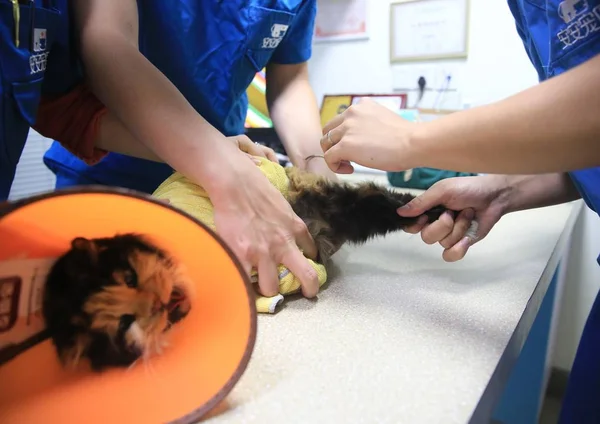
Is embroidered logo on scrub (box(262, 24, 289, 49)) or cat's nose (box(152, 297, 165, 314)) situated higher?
embroidered logo on scrub (box(262, 24, 289, 49))

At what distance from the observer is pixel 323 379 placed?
427 mm

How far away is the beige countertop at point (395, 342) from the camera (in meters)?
0.39

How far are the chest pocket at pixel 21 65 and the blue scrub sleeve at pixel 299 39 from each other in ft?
1.67

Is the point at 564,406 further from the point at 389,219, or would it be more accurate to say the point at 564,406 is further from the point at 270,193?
the point at 270,193

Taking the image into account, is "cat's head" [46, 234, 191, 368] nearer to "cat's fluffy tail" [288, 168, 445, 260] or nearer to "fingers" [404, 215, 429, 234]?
"cat's fluffy tail" [288, 168, 445, 260]

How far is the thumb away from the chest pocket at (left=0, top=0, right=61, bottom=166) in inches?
21.2

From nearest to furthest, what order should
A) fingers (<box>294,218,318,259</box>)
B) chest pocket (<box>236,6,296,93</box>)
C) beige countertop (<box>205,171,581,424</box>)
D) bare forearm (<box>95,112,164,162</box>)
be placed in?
beige countertop (<box>205,171,581,424</box>), fingers (<box>294,218,318,259</box>), bare forearm (<box>95,112,164,162</box>), chest pocket (<box>236,6,296,93</box>)

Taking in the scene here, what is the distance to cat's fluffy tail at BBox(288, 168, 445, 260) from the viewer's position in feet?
2.30

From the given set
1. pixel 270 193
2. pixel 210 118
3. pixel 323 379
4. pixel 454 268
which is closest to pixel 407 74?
pixel 210 118

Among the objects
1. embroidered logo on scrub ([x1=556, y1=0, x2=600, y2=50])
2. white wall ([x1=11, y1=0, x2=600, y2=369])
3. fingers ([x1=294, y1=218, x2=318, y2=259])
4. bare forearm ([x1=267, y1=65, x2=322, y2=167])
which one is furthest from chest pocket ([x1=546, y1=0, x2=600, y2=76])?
white wall ([x1=11, y1=0, x2=600, y2=369])

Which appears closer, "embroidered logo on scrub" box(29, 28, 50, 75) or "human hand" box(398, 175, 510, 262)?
"embroidered logo on scrub" box(29, 28, 50, 75)

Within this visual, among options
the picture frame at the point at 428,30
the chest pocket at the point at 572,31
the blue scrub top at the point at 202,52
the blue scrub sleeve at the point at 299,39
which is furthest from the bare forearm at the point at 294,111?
the picture frame at the point at 428,30

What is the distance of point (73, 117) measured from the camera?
2.37ft

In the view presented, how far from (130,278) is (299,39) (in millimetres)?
745
